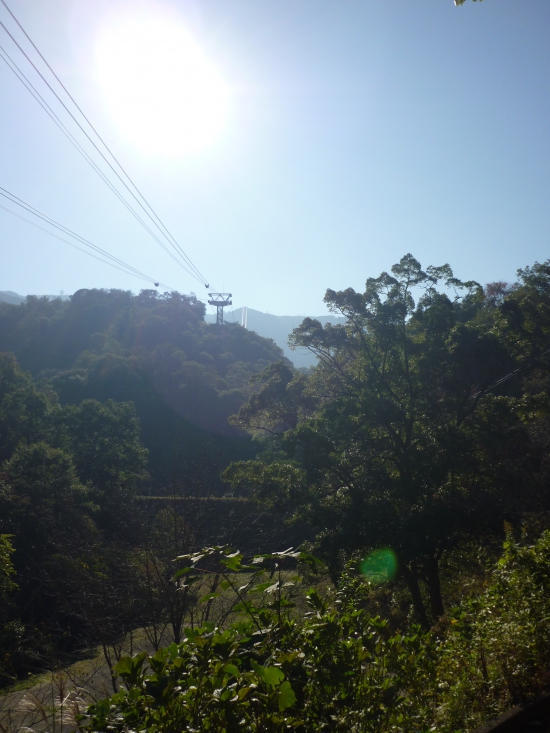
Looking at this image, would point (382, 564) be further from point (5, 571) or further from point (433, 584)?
point (5, 571)

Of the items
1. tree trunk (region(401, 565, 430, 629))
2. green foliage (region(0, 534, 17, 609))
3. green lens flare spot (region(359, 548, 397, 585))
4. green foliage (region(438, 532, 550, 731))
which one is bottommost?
green foliage (region(0, 534, 17, 609))

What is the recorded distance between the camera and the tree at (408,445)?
9.10 metres

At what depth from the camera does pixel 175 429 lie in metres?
37.0

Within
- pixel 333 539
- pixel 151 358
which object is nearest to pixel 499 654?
pixel 333 539

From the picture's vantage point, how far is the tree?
9.10 meters

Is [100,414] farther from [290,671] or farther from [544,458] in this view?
[290,671]

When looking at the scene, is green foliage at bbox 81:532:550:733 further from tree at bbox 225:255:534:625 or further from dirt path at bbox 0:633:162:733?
tree at bbox 225:255:534:625

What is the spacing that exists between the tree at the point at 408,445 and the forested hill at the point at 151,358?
689 inches

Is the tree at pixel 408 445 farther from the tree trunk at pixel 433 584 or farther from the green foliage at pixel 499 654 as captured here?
the green foliage at pixel 499 654

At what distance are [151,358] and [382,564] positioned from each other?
121 ft

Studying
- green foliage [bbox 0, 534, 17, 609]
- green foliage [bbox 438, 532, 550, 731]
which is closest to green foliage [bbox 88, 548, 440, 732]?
green foliage [bbox 438, 532, 550, 731]

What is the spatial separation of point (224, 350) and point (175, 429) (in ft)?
49.0

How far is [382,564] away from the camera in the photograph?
9156 mm

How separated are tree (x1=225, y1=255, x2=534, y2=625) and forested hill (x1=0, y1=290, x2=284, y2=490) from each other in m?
17.5
